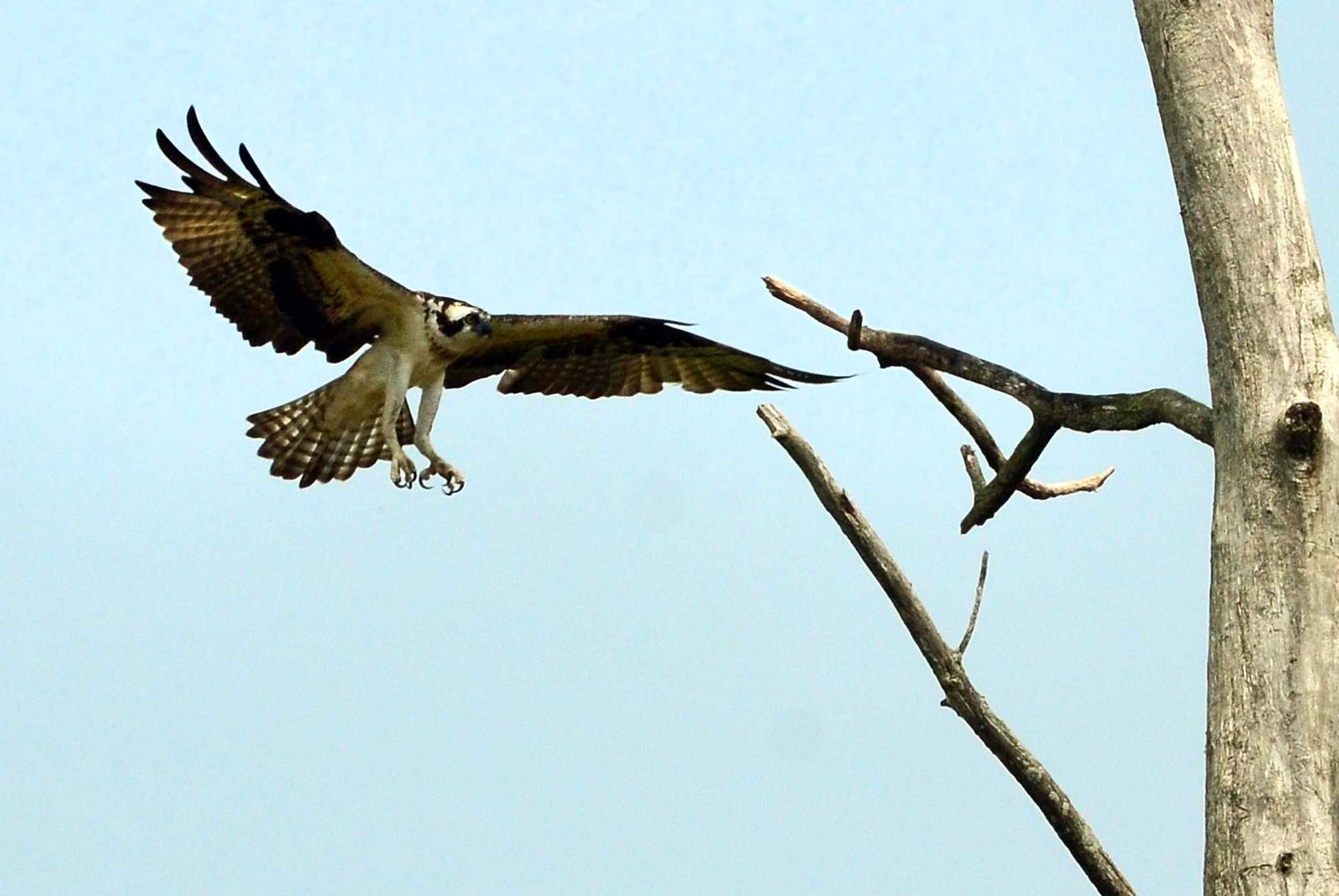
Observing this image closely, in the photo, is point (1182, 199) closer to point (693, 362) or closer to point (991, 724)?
point (991, 724)

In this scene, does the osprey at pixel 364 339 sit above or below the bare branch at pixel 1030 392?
above

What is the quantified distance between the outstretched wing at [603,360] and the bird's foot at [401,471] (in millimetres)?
865

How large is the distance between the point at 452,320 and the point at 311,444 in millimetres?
1353

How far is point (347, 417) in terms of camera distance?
9852 mm

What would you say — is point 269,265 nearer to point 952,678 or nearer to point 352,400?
point 352,400

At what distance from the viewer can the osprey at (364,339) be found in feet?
28.5

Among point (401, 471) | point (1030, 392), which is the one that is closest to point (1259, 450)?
point (1030, 392)

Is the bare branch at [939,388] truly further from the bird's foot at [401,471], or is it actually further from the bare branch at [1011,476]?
the bird's foot at [401,471]

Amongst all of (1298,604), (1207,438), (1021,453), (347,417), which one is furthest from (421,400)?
(1298,604)

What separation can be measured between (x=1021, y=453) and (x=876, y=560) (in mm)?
775

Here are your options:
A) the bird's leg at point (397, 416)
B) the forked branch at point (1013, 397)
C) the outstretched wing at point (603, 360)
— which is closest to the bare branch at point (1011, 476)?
the forked branch at point (1013, 397)

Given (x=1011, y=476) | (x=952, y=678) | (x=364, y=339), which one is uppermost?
(x=364, y=339)

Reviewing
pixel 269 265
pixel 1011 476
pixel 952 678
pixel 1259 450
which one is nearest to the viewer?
pixel 1259 450

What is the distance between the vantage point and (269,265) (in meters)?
8.98
